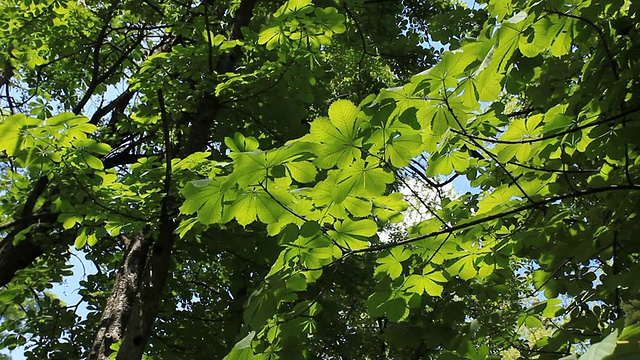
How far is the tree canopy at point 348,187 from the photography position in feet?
5.02

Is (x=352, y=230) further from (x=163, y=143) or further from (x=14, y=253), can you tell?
(x=14, y=253)

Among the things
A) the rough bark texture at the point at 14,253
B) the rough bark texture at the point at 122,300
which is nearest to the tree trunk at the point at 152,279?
the rough bark texture at the point at 122,300

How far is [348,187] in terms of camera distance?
1.58m

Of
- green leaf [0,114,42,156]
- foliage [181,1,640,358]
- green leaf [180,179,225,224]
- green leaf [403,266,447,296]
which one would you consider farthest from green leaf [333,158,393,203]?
green leaf [0,114,42,156]

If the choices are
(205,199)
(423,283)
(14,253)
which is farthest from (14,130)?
(14,253)

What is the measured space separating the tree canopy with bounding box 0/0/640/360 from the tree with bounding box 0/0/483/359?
24 millimetres

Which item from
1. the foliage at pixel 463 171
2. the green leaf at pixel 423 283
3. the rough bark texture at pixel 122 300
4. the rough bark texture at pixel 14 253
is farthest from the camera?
the rough bark texture at pixel 14 253

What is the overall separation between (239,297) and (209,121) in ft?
5.58

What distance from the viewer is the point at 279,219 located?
A: 65.4 inches

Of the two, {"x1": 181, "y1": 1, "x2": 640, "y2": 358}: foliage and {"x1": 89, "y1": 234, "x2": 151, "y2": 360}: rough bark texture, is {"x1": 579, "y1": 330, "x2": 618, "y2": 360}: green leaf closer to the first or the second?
{"x1": 181, "y1": 1, "x2": 640, "y2": 358}: foliage

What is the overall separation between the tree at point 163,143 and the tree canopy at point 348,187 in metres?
0.02

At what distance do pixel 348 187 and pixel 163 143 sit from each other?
3.77m

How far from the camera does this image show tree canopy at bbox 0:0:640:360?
1531mm

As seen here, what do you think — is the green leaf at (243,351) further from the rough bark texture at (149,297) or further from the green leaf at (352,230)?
the rough bark texture at (149,297)
